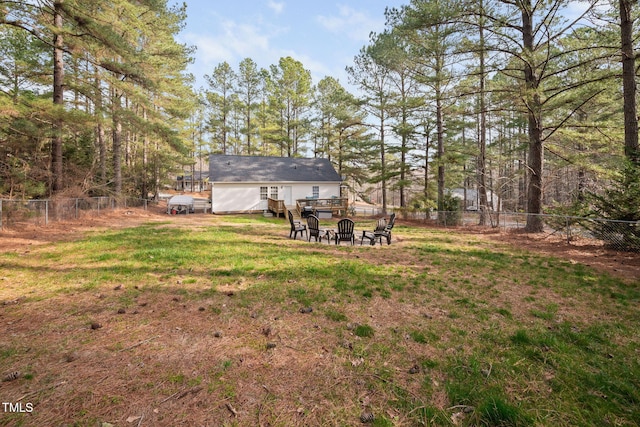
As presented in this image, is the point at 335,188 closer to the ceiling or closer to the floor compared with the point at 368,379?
closer to the ceiling

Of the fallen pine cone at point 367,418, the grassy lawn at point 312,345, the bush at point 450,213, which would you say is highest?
the bush at point 450,213

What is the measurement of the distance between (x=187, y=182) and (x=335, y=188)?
42.1m

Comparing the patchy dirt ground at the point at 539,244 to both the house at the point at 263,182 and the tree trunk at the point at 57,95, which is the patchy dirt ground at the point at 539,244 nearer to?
the tree trunk at the point at 57,95

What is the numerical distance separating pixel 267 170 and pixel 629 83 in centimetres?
2053

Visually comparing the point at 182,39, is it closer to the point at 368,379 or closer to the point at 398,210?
the point at 398,210

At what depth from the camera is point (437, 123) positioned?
16828mm

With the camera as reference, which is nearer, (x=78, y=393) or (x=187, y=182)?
(x=78, y=393)

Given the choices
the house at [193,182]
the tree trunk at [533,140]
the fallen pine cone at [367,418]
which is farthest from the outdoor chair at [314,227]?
the house at [193,182]

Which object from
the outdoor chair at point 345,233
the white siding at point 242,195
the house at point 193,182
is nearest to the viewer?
the outdoor chair at point 345,233

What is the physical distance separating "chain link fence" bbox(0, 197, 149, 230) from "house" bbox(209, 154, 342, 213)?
8.19 m

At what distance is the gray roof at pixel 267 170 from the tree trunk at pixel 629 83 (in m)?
17.6

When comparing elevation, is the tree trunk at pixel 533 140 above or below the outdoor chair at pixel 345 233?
above

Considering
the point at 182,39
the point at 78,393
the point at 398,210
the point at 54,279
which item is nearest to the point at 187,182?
the point at 182,39

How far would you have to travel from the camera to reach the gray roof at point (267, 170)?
867 inches
